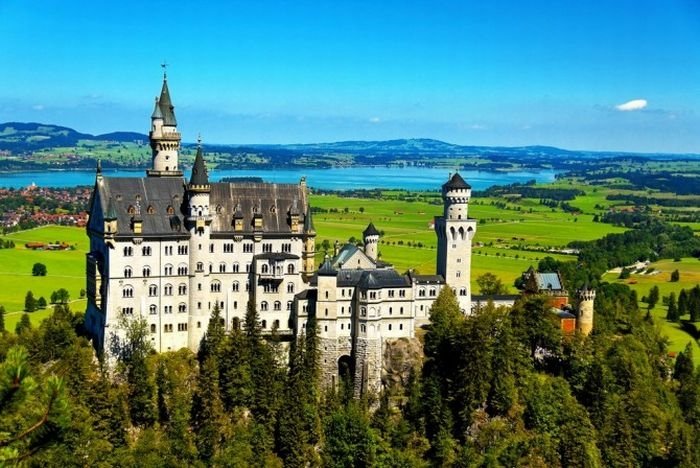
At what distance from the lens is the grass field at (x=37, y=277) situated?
121 m

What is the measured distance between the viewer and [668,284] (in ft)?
505

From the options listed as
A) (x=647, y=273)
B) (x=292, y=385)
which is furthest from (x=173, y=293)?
(x=647, y=273)

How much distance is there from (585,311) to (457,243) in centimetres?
1589

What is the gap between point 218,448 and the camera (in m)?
69.9

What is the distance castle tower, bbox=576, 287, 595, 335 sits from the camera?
85.1 meters

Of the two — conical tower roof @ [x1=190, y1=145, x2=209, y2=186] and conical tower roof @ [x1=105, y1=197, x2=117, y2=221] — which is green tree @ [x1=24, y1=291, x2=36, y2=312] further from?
conical tower roof @ [x1=190, y1=145, x2=209, y2=186]

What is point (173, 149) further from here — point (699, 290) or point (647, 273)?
point (647, 273)

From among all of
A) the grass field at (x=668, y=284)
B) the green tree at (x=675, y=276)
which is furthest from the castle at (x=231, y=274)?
the green tree at (x=675, y=276)

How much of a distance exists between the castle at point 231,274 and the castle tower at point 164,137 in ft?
10.1

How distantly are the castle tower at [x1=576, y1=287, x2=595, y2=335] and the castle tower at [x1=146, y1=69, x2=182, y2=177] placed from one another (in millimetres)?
46496

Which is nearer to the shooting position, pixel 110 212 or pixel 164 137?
pixel 110 212

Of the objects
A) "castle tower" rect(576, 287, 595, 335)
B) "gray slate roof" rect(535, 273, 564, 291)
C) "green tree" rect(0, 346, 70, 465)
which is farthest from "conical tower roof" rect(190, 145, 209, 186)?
"green tree" rect(0, 346, 70, 465)

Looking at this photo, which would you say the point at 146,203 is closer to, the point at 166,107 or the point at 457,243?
the point at 166,107

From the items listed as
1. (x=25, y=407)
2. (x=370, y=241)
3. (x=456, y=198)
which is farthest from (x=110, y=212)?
(x=25, y=407)
